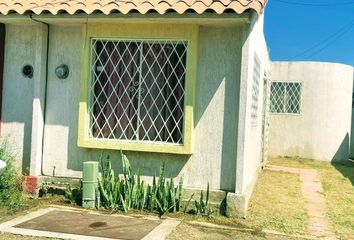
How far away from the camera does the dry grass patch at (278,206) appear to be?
22.9ft

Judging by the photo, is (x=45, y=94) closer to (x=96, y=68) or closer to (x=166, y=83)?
(x=96, y=68)

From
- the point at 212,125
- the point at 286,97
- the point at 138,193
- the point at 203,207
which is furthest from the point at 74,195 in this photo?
the point at 286,97

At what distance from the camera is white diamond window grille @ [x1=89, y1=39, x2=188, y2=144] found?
766cm

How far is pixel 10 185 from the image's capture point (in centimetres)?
768

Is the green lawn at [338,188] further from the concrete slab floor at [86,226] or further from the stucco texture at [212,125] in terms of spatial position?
the concrete slab floor at [86,226]

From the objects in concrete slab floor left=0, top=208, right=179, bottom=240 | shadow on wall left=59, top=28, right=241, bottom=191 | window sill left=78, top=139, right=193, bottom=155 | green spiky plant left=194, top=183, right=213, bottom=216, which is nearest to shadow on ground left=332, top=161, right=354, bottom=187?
shadow on wall left=59, top=28, right=241, bottom=191

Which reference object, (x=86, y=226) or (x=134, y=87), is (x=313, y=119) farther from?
(x=86, y=226)

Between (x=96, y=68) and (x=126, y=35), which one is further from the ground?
(x=126, y=35)

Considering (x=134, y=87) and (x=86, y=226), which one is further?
(x=134, y=87)

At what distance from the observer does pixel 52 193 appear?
796 cm

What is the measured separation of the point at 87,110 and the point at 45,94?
2.80 feet

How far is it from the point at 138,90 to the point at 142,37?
2.84 feet

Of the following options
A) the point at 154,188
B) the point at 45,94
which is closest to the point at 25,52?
the point at 45,94

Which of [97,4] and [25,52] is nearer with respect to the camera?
[97,4]
